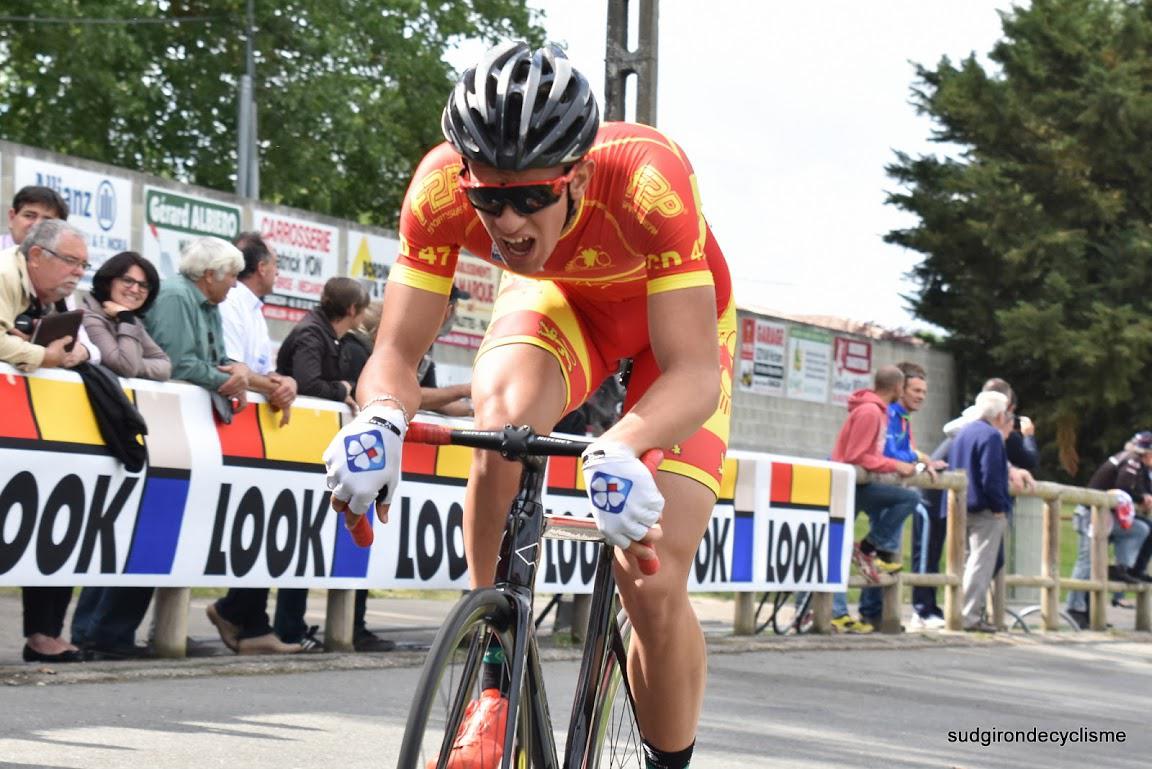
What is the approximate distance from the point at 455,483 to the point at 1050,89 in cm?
4479

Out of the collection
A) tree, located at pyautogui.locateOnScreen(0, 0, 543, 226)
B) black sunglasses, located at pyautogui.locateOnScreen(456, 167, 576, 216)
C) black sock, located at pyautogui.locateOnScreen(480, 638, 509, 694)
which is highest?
tree, located at pyautogui.locateOnScreen(0, 0, 543, 226)

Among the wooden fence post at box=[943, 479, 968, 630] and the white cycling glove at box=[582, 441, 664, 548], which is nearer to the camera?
the white cycling glove at box=[582, 441, 664, 548]

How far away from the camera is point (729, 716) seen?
27.2 feet

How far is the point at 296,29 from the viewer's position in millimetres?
40312

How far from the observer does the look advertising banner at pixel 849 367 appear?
121 ft

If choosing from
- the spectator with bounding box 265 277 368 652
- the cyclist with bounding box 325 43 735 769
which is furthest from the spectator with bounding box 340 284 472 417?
the cyclist with bounding box 325 43 735 769

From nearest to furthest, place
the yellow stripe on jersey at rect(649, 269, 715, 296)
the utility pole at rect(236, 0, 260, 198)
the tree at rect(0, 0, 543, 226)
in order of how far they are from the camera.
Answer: the yellow stripe on jersey at rect(649, 269, 715, 296), the utility pole at rect(236, 0, 260, 198), the tree at rect(0, 0, 543, 226)

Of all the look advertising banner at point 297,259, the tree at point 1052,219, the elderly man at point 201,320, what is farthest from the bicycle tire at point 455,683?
the tree at point 1052,219

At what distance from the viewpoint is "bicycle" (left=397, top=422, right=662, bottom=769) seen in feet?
12.0

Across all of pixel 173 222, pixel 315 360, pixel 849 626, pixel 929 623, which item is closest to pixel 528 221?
pixel 315 360

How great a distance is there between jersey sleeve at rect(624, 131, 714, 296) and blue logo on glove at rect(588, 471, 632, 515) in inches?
25.9

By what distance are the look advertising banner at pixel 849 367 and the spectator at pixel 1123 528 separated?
18.0 m

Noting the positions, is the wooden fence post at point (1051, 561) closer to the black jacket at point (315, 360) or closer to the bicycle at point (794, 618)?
the bicycle at point (794, 618)

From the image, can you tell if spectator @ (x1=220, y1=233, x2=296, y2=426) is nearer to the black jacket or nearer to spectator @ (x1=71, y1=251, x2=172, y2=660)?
the black jacket
